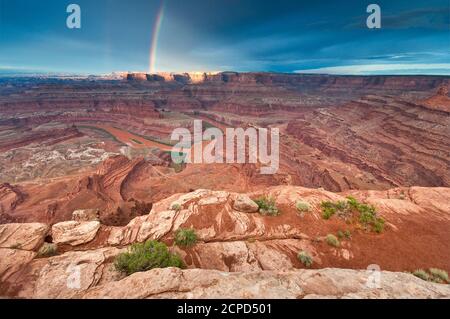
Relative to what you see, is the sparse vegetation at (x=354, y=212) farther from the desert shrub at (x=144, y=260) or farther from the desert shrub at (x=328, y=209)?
the desert shrub at (x=144, y=260)

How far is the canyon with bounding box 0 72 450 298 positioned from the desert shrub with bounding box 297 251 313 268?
18 centimetres

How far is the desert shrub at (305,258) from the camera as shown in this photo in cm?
781

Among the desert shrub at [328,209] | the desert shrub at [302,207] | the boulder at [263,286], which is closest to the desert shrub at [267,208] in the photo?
the desert shrub at [302,207]

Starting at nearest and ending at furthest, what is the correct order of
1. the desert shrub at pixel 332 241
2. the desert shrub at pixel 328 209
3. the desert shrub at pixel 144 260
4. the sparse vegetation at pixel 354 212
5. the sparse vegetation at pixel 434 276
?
the desert shrub at pixel 144 260
the sparse vegetation at pixel 434 276
the desert shrub at pixel 332 241
the sparse vegetation at pixel 354 212
the desert shrub at pixel 328 209

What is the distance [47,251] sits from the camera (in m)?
7.24

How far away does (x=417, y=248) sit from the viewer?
28.6 ft

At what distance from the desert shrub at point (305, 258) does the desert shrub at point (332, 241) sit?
1.35 metres

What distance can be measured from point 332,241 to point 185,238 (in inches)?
233

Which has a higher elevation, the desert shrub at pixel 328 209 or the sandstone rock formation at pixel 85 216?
the desert shrub at pixel 328 209

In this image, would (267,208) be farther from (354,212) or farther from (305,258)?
(354,212)

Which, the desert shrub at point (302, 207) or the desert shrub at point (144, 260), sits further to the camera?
the desert shrub at point (302, 207)

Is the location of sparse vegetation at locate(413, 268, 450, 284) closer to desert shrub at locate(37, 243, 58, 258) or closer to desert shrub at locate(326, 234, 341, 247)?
desert shrub at locate(326, 234, 341, 247)

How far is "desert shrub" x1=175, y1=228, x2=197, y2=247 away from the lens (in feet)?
27.7

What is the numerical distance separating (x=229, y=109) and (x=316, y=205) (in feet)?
310
